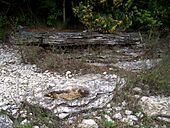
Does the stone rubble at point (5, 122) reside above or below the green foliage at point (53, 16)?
below

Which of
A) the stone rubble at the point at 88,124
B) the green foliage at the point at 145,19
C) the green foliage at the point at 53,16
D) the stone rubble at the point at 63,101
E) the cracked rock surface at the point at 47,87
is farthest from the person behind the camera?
the green foliage at the point at 53,16

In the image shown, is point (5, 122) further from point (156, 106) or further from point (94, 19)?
point (94, 19)

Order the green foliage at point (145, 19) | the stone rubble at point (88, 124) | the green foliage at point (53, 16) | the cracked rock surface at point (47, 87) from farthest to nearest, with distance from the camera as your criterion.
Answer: the green foliage at point (53, 16)
the green foliage at point (145, 19)
the cracked rock surface at point (47, 87)
the stone rubble at point (88, 124)

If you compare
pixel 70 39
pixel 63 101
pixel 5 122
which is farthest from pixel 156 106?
pixel 70 39

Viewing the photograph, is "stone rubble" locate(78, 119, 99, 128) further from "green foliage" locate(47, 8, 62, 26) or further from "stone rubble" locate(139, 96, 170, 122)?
"green foliage" locate(47, 8, 62, 26)

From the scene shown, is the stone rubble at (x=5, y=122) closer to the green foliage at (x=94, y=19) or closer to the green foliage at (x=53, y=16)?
the green foliage at (x=94, y=19)

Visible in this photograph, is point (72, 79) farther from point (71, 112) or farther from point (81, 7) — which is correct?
point (81, 7)

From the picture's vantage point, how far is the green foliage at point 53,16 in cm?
613

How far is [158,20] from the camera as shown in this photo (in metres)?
5.91

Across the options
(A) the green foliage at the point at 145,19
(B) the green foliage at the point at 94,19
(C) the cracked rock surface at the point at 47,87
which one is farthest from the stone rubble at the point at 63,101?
(A) the green foliage at the point at 145,19

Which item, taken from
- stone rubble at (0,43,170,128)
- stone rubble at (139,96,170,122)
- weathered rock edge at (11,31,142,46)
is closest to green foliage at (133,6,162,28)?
weathered rock edge at (11,31,142,46)

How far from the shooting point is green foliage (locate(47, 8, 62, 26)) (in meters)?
6.13

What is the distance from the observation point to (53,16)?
6.12 m

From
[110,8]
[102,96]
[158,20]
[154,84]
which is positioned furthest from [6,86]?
[158,20]
